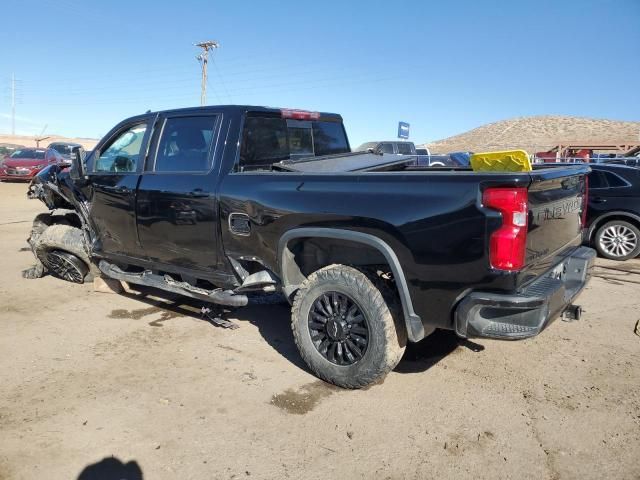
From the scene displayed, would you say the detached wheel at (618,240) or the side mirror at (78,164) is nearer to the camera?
the side mirror at (78,164)

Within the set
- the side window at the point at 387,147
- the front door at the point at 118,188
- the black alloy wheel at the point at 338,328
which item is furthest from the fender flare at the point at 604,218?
the side window at the point at 387,147

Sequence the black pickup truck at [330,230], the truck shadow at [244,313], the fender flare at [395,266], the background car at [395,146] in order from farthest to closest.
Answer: the background car at [395,146] < the truck shadow at [244,313] < the fender flare at [395,266] < the black pickup truck at [330,230]

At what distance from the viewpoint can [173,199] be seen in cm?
438

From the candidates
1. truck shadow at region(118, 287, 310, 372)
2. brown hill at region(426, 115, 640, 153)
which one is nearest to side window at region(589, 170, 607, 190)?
truck shadow at region(118, 287, 310, 372)

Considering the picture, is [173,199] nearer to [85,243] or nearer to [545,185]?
[85,243]

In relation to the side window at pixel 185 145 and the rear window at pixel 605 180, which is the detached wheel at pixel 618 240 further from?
the side window at pixel 185 145

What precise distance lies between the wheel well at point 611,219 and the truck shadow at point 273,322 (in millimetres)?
5095

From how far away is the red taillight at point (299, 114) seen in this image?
471 centimetres

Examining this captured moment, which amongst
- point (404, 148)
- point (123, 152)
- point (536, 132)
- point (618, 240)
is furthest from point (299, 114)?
point (536, 132)

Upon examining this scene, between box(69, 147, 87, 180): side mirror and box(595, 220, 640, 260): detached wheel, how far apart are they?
25.5 feet

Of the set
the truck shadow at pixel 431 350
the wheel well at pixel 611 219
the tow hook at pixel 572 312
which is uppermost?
the wheel well at pixel 611 219

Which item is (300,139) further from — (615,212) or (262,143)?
(615,212)

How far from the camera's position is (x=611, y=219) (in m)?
8.25

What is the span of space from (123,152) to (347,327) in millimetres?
3127
